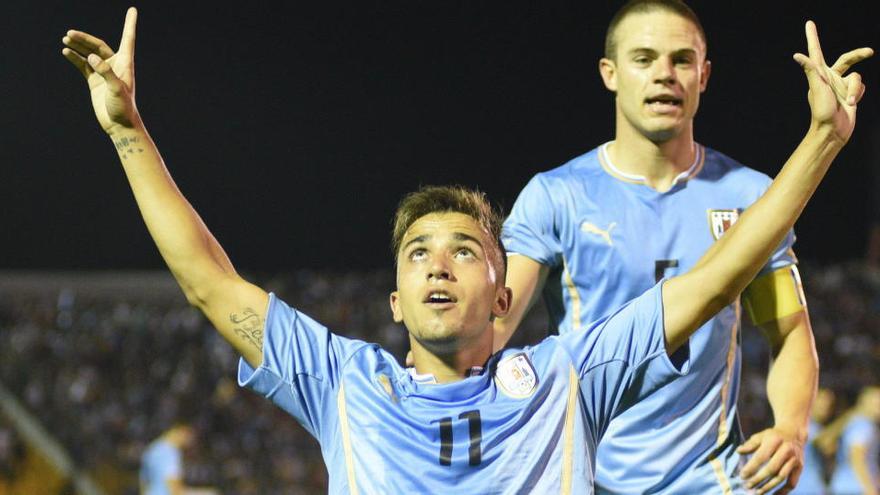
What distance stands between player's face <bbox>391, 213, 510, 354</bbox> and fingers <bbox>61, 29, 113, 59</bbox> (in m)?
0.74

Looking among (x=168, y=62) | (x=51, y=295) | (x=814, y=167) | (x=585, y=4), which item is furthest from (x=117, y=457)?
(x=814, y=167)

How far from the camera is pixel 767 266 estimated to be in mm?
3037

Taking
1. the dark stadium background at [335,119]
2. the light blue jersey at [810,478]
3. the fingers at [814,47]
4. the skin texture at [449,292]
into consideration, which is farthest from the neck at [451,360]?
the dark stadium background at [335,119]

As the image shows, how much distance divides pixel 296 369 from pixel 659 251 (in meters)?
1.09

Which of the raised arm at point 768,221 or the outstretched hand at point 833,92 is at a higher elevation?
the outstretched hand at point 833,92

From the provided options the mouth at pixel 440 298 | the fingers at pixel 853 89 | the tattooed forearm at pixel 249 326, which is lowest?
the tattooed forearm at pixel 249 326

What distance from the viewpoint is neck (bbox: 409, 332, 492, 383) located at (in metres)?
2.43

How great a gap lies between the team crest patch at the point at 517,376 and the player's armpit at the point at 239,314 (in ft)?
1.59

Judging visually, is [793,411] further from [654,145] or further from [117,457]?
[117,457]

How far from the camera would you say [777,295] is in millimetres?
3039

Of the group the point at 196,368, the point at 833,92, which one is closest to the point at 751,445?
the point at 833,92

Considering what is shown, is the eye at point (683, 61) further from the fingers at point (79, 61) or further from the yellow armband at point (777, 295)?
Result: the fingers at point (79, 61)

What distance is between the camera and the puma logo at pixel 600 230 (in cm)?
307

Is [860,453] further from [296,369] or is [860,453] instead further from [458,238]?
[296,369]
